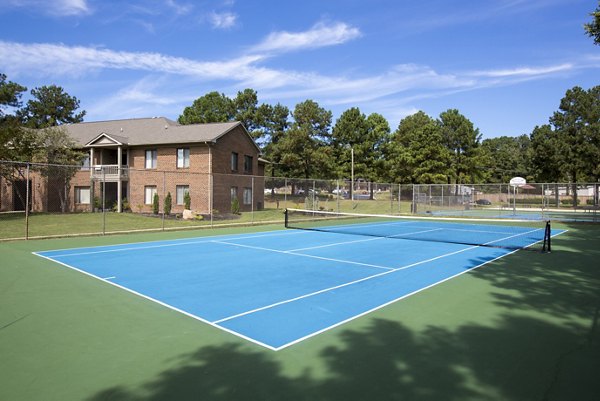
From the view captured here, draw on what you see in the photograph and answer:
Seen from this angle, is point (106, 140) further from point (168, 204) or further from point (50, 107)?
point (50, 107)

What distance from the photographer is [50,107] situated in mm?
68000

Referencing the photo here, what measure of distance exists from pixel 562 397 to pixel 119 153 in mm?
32396

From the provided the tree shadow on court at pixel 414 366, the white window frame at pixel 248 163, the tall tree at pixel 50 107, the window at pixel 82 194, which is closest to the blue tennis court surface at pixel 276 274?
the tree shadow on court at pixel 414 366

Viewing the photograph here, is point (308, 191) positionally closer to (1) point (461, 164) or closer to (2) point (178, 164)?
(2) point (178, 164)

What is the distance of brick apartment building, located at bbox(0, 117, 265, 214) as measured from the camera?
29.2m

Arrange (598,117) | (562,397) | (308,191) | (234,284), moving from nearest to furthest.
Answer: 1. (562,397)
2. (234,284)
3. (308,191)
4. (598,117)

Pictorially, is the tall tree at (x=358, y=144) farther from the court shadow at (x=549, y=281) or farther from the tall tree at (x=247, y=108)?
the court shadow at (x=549, y=281)

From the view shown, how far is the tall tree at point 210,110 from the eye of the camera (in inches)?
2130

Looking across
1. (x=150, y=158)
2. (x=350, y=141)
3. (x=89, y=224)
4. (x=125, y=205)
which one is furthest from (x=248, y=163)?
(x=350, y=141)

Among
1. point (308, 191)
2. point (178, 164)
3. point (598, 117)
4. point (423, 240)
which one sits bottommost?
point (423, 240)

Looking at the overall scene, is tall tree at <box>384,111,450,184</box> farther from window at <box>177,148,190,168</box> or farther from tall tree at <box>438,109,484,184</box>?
window at <box>177,148,190,168</box>

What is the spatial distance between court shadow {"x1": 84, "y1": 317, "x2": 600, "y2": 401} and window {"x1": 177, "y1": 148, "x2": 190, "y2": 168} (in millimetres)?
27382

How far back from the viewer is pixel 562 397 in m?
3.51

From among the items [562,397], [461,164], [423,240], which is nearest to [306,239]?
[423,240]
